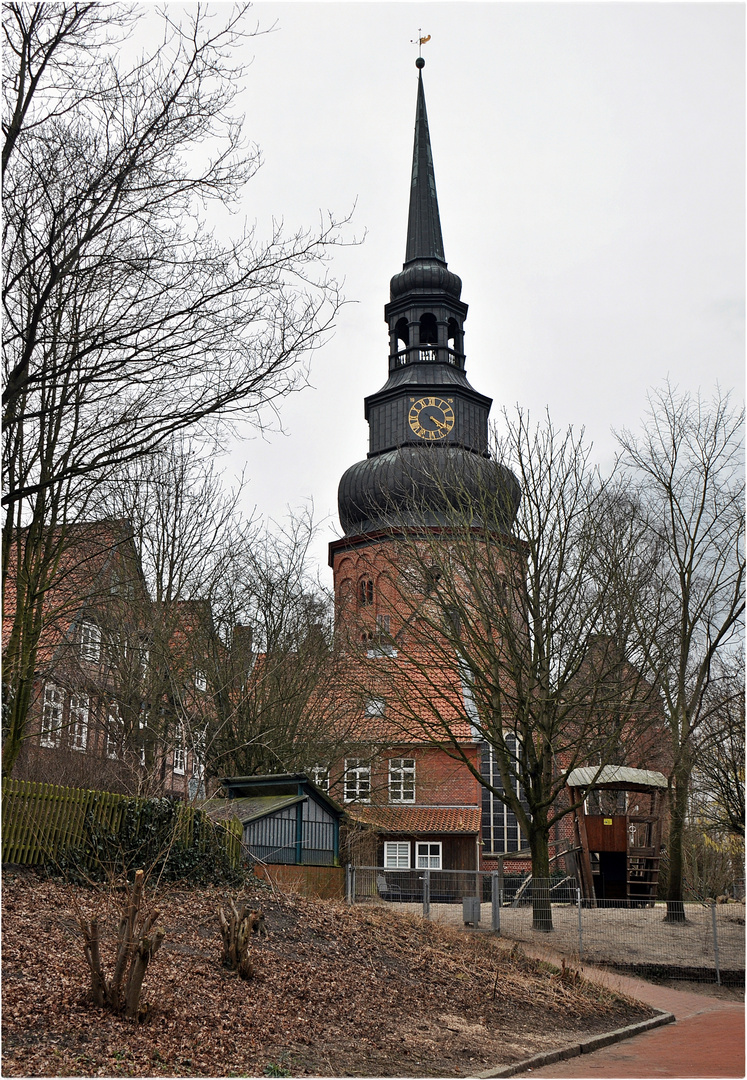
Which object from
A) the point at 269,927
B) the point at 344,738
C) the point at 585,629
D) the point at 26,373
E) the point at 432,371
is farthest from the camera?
the point at 432,371

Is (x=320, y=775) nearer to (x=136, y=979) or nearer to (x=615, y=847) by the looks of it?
(x=615, y=847)

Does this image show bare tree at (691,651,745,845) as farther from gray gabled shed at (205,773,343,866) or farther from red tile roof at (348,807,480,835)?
red tile roof at (348,807,480,835)

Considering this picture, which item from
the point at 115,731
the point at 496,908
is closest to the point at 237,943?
the point at 496,908

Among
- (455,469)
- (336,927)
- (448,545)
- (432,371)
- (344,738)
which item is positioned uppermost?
(432,371)

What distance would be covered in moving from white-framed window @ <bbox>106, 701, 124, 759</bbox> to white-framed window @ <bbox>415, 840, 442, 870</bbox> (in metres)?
16.9

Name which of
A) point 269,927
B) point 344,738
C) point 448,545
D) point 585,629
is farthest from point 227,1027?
point 344,738

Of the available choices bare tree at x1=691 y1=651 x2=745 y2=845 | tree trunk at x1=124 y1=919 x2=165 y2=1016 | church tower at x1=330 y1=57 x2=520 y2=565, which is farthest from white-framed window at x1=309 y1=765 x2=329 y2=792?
church tower at x1=330 y1=57 x2=520 y2=565

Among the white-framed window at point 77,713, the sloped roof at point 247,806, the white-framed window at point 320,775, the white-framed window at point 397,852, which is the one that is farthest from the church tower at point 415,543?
the white-framed window at point 77,713

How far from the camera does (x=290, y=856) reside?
1934 cm

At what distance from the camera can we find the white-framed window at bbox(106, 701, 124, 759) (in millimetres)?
23297

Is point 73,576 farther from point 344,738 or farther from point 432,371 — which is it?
point 432,371

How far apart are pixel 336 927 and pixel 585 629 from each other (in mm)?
9750

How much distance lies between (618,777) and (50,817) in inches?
616

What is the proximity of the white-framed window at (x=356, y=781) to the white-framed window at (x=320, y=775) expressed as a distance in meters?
0.98
